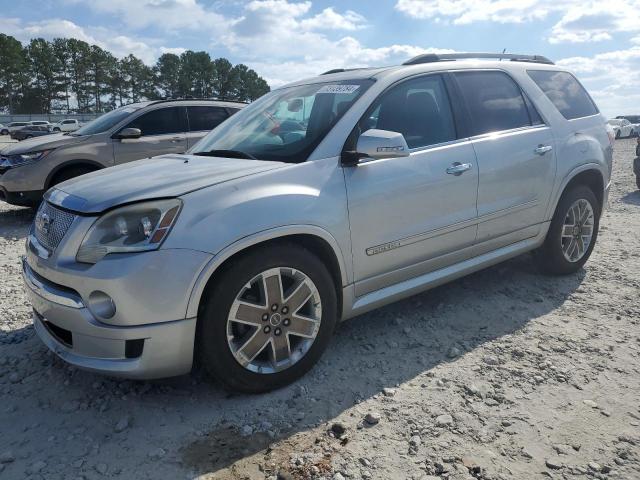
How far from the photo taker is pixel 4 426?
2.63m

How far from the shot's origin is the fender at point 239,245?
2494mm

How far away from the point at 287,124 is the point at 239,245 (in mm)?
1233

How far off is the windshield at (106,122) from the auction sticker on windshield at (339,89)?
518 cm

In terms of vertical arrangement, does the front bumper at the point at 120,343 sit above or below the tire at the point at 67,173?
below

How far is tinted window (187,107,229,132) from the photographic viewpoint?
8.20 metres

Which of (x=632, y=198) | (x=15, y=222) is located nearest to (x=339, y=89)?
(x=15, y=222)

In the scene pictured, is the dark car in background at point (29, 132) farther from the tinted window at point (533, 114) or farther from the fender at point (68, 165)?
the tinted window at point (533, 114)

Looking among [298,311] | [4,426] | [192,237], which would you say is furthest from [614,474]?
[4,426]

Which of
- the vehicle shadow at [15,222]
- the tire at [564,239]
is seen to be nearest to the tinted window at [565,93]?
the tire at [564,239]

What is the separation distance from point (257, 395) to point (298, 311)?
510mm

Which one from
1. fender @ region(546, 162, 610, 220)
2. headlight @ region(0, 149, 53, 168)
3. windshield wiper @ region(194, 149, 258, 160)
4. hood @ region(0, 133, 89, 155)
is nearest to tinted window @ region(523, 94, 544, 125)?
fender @ region(546, 162, 610, 220)

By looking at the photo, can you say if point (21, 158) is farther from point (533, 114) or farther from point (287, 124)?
point (533, 114)

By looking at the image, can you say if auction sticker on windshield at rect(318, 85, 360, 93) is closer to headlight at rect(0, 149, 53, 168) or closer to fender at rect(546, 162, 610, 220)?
fender at rect(546, 162, 610, 220)

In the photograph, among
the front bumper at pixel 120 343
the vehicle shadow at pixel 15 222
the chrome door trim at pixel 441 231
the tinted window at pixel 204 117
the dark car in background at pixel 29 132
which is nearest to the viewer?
the front bumper at pixel 120 343
